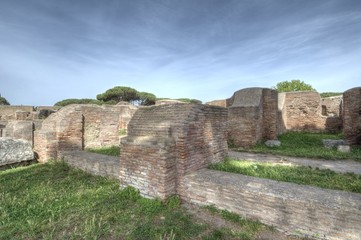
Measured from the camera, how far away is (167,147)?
3.74m

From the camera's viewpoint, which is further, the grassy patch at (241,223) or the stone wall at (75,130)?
the stone wall at (75,130)

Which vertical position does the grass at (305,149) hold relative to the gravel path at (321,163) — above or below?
above

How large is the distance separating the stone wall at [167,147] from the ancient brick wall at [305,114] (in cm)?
941

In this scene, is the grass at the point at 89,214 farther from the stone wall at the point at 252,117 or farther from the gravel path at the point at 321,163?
the stone wall at the point at 252,117

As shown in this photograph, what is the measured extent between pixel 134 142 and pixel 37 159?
191 inches

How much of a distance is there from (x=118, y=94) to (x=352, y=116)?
3404 centimetres

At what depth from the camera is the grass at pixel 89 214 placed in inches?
114

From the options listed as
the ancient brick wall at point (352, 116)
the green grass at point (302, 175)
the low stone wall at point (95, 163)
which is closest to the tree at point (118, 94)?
the low stone wall at point (95, 163)

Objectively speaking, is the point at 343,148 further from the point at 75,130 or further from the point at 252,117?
the point at 75,130

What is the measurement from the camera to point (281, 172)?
4379 mm

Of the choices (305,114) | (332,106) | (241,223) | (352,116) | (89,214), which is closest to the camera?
(241,223)

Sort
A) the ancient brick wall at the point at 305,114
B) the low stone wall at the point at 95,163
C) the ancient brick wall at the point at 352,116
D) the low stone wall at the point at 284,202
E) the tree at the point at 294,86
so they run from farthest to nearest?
1. the tree at the point at 294,86
2. the ancient brick wall at the point at 305,114
3. the ancient brick wall at the point at 352,116
4. the low stone wall at the point at 95,163
5. the low stone wall at the point at 284,202

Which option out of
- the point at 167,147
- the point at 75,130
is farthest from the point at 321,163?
the point at 75,130

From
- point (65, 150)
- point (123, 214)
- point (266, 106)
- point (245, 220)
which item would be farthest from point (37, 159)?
point (266, 106)
